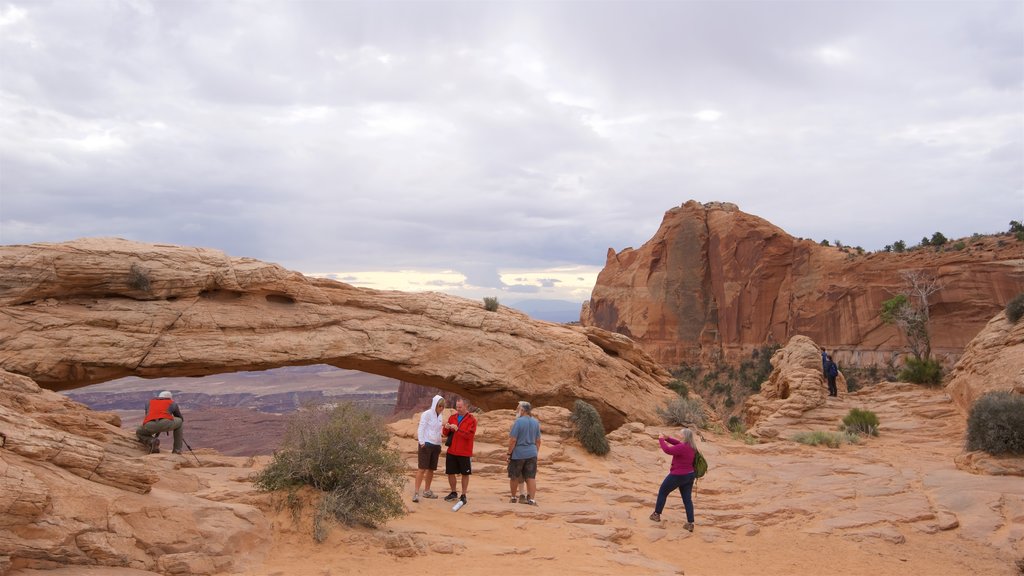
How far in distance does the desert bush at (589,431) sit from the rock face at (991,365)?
9.04 m

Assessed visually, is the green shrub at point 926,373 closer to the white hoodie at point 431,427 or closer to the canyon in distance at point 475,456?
the canyon in distance at point 475,456

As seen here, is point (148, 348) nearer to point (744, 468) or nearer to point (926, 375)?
point (744, 468)

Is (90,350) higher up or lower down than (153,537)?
higher up

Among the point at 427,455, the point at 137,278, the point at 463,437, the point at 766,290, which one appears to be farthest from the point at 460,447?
the point at 766,290

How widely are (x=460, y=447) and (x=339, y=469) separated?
80.1 inches

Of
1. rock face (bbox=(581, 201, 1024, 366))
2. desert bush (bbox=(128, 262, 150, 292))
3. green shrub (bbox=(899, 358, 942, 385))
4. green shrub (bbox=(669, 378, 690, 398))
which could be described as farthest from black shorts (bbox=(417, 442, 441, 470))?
rock face (bbox=(581, 201, 1024, 366))

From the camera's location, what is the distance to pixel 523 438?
33.4 ft

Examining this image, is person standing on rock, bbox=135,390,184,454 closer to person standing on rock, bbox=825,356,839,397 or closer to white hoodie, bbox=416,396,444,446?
white hoodie, bbox=416,396,444,446

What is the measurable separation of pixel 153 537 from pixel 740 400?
1940 inches

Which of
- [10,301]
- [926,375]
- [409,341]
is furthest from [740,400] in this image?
[10,301]

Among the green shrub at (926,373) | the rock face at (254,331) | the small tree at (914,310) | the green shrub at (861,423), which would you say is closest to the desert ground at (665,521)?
the green shrub at (861,423)

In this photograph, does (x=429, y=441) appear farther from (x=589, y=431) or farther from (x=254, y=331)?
(x=254, y=331)

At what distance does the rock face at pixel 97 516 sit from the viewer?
18.1 feet

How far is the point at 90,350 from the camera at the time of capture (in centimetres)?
1599
